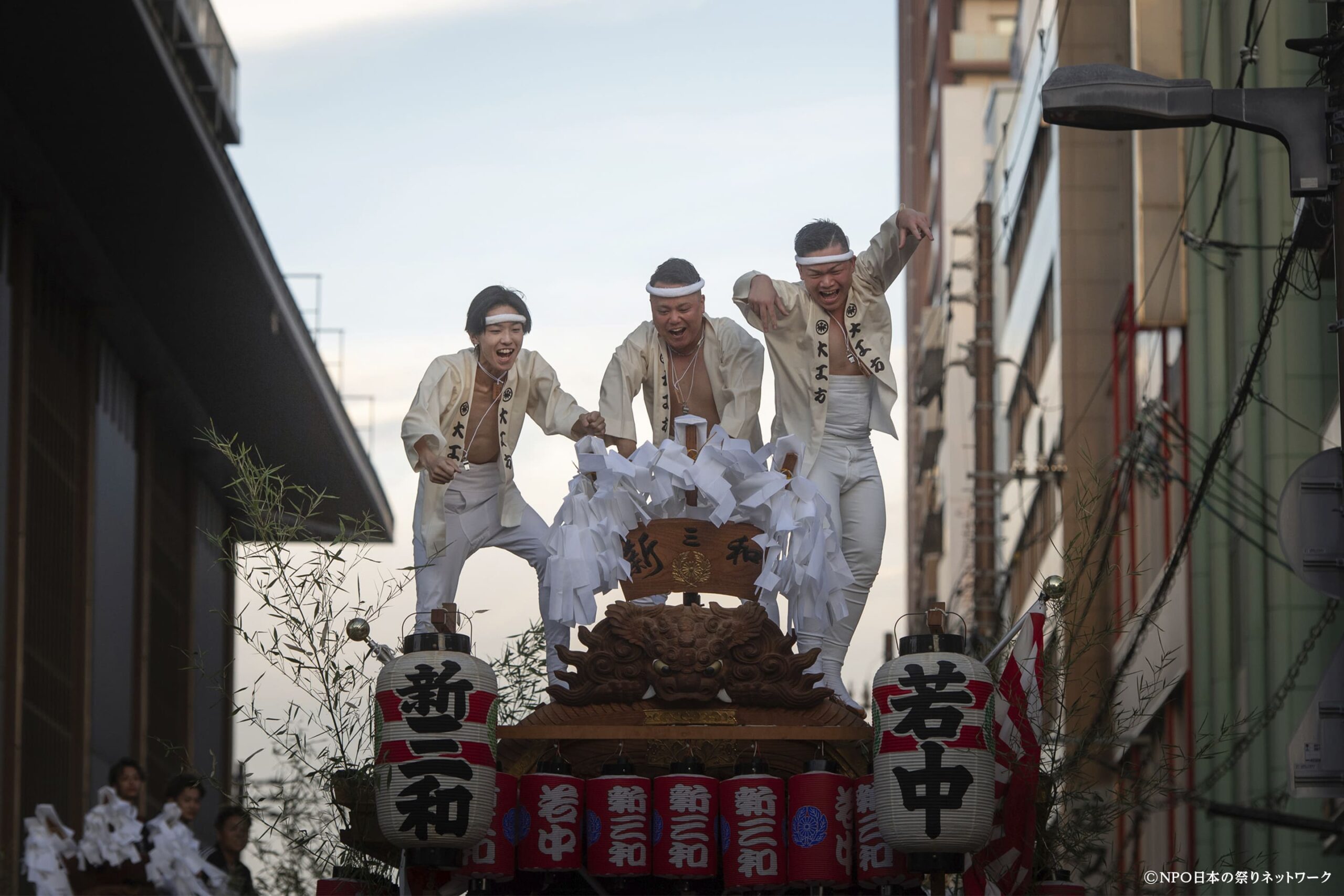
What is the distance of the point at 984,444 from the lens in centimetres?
2664

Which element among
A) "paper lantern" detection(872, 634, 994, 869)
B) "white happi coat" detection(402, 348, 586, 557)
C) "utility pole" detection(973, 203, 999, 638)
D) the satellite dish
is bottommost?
"paper lantern" detection(872, 634, 994, 869)

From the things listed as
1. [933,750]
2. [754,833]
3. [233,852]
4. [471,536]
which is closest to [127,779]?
[233,852]

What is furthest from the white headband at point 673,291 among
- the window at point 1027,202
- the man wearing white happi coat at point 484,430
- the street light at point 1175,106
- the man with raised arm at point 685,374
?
the window at point 1027,202

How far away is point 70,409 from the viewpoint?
1180 inches

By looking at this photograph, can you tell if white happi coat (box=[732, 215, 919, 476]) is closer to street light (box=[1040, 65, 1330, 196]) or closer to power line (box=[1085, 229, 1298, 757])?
power line (box=[1085, 229, 1298, 757])

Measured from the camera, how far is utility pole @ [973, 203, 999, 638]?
2656 centimetres

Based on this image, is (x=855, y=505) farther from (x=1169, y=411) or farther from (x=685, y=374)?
(x=1169, y=411)

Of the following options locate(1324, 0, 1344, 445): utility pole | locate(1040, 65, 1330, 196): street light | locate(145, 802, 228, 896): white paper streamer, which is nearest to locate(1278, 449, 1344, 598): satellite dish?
locate(1324, 0, 1344, 445): utility pole

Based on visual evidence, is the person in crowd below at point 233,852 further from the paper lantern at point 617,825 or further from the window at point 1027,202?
the window at point 1027,202

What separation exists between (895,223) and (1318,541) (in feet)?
14.9

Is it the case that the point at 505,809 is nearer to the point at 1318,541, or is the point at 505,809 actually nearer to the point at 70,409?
the point at 1318,541

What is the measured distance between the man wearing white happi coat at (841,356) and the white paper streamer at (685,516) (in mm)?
900

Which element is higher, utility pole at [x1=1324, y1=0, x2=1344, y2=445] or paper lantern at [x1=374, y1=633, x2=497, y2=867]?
utility pole at [x1=1324, y1=0, x2=1344, y2=445]

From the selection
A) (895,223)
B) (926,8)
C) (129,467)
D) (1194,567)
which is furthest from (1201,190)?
(926,8)
